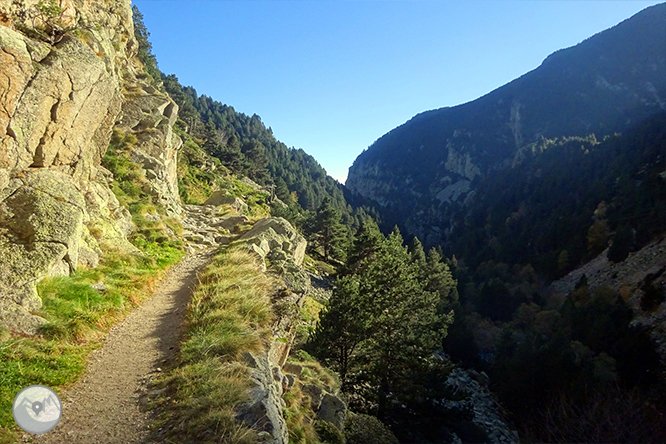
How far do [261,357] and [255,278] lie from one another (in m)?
4.13

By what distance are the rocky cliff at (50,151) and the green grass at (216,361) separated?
10.3 feet

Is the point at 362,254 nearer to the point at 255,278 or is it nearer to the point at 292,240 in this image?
the point at 292,240

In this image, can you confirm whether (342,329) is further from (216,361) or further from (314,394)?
(216,361)

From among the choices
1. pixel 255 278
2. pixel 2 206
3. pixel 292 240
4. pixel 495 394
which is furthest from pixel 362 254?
pixel 2 206

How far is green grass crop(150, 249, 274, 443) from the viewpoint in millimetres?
4945

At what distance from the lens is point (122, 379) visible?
606 cm

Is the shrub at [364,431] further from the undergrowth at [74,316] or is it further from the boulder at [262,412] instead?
the undergrowth at [74,316]

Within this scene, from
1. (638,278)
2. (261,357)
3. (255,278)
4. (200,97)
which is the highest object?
(200,97)

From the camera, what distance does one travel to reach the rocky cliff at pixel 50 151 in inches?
308

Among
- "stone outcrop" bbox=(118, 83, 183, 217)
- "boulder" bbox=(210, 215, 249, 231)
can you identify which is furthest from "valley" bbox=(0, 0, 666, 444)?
"boulder" bbox=(210, 215, 249, 231)

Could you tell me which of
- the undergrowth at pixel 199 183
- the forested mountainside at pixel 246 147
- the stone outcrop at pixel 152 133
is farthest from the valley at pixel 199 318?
the forested mountainside at pixel 246 147

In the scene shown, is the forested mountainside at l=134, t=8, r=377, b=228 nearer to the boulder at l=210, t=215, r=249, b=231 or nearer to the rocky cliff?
the boulder at l=210, t=215, r=249, b=231

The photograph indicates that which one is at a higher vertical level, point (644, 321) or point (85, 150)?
point (85, 150)

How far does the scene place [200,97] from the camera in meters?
145
